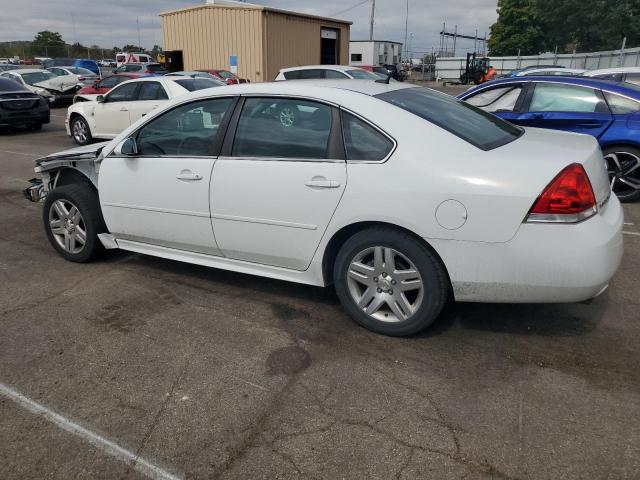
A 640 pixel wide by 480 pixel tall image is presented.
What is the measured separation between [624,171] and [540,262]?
4.61 meters

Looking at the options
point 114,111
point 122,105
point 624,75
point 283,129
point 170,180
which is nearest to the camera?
point 283,129

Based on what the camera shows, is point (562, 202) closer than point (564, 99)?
Yes

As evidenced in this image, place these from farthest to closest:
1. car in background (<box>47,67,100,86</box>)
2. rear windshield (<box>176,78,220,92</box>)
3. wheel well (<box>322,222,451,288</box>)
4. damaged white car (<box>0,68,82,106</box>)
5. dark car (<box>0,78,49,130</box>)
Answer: car in background (<box>47,67,100,86</box>) → damaged white car (<box>0,68,82,106</box>) → dark car (<box>0,78,49,130</box>) → rear windshield (<box>176,78,220,92</box>) → wheel well (<box>322,222,451,288</box>)

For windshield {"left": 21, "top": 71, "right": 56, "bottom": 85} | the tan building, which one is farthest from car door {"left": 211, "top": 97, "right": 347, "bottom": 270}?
windshield {"left": 21, "top": 71, "right": 56, "bottom": 85}

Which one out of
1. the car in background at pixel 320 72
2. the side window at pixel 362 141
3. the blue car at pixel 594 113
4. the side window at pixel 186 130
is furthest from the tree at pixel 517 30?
the side window at pixel 362 141

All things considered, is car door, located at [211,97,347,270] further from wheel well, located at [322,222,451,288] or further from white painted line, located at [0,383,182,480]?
white painted line, located at [0,383,182,480]

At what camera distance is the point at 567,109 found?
22.2 feet

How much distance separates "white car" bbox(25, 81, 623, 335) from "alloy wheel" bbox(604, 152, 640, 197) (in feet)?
10.7

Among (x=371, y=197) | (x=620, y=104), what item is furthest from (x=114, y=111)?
(x=371, y=197)

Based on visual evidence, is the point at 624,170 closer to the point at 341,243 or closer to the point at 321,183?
the point at 341,243

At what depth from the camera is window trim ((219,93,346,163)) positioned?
3387 mm

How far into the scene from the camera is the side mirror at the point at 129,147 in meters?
4.14

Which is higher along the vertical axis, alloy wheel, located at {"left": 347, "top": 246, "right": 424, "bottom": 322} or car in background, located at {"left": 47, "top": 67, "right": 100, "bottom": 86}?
car in background, located at {"left": 47, "top": 67, "right": 100, "bottom": 86}

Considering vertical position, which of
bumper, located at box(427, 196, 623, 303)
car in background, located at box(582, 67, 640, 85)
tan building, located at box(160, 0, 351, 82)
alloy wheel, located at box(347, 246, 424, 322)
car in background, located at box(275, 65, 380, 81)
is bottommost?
alloy wheel, located at box(347, 246, 424, 322)
